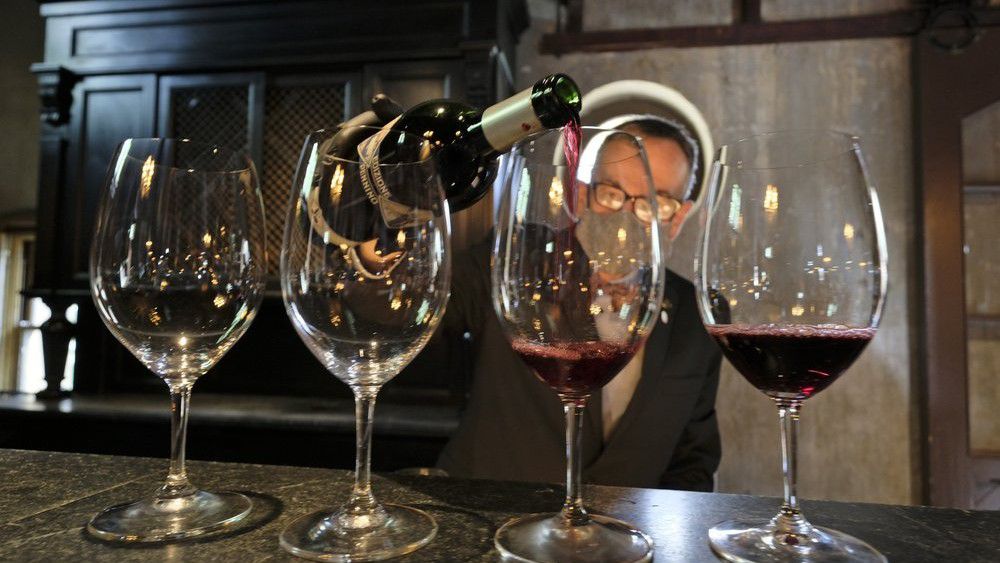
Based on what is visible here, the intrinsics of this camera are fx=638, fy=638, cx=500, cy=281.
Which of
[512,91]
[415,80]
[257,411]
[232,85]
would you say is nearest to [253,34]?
[232,85]

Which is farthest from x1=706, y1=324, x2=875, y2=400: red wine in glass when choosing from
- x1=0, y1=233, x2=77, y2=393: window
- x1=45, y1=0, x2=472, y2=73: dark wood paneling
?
x1=0, y1=233, x2=77, y2=393: window

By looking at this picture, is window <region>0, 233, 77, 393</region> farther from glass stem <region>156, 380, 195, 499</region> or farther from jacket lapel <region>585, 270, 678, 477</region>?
glass stem <region>156, 380, 195, 499</region>

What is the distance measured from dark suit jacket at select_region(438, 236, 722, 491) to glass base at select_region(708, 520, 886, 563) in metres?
0.76

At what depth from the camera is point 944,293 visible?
200 cm

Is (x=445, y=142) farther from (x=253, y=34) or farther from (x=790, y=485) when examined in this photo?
(x=253, y=34)

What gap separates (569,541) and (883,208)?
2.16m

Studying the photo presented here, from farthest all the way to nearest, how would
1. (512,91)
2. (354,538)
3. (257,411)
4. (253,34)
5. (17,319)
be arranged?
(17,319)
(512,91)
(253,34)
(257,411)
(354,538)

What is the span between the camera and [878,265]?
1.26ft

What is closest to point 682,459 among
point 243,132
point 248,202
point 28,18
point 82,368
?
point 248,202

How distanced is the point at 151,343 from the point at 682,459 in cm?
115

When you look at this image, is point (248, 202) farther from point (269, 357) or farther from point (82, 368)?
point (82, 368)

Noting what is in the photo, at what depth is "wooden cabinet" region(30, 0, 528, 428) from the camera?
1.96m

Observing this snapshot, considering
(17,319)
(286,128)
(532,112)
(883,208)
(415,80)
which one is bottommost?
(17,319)

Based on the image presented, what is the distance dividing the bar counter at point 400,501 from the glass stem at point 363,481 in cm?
4
